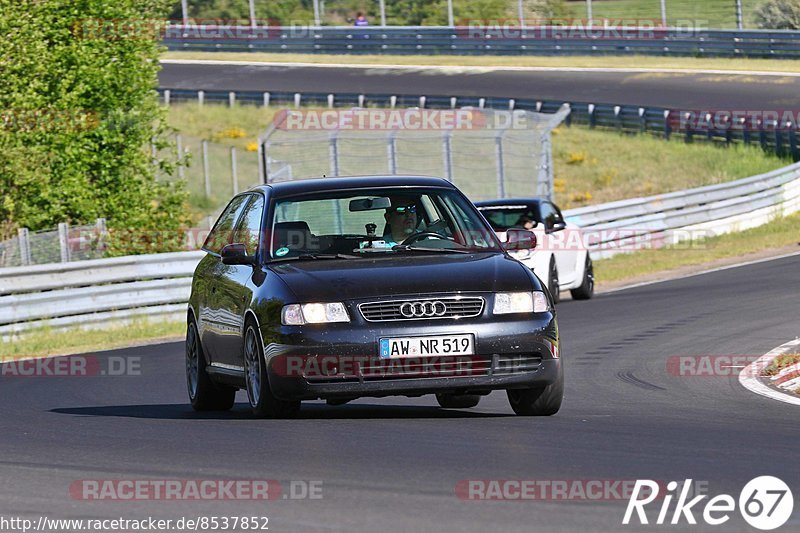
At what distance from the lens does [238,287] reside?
10742mm

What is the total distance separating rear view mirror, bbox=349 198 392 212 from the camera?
10586 millimetres

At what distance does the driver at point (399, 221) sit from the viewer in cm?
1072

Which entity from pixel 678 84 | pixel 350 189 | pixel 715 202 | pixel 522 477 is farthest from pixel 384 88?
pixel 522 477

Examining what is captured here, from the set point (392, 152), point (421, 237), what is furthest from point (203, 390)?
point (392, 152)

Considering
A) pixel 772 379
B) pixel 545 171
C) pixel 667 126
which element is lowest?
pixel 667 126

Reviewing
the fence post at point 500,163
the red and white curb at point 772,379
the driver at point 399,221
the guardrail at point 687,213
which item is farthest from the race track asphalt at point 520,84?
the driver at point 399,221

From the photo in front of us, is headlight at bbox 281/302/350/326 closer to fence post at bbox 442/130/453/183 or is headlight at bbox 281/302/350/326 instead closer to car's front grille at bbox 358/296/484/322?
car's front grille at bbox 358/296/484/322

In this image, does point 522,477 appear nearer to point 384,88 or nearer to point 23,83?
point 23,83

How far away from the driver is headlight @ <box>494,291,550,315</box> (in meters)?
1.11

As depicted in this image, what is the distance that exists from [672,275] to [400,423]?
651 inches

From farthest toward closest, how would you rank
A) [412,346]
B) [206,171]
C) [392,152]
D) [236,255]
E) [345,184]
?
1. [206,171]
2. [392,152]
3. [345,184]
4. [236,255]
5. [412,346]

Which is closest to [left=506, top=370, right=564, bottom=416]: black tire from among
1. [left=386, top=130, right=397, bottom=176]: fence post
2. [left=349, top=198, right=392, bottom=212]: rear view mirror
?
[left=349, top=198, right=392, bottom=212]: rear view mirror

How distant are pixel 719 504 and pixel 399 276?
3434mm

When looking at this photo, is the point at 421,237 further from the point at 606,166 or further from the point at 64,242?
the point at 606,166
